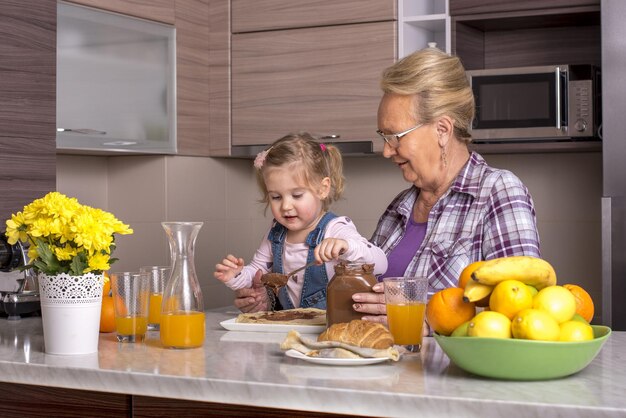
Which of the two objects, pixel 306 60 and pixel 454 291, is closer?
pixel 454 291

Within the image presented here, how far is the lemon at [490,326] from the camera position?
1334mm

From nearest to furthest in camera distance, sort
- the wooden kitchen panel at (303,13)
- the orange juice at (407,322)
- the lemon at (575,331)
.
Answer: the lemon at (575,331) → the orange juice at (407,322) → the wooden kitchen panel at (303,13)

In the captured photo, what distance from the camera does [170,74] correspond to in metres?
3.65

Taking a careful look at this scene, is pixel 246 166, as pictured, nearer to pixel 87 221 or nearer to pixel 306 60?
pixel 306 60

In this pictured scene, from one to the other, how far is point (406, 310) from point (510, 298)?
0.25 m

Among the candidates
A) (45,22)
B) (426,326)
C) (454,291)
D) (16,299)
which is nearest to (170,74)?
(45,22)

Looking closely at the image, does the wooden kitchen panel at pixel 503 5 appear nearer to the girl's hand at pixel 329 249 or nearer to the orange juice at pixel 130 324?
the girl's hand at pixel 329 249

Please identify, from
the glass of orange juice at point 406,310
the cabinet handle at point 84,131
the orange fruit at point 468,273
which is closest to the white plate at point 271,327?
the glass of orange juice at point 406,310

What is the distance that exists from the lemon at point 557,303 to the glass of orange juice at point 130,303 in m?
0.75

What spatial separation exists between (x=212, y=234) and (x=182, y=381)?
8.37 ft

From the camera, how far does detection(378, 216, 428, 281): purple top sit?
233 cm

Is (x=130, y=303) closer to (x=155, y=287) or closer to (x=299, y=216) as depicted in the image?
(x=155, y=287)

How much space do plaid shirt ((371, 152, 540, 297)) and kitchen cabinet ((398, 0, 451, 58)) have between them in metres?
1.26

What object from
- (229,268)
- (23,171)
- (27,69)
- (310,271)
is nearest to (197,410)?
(229,268)
